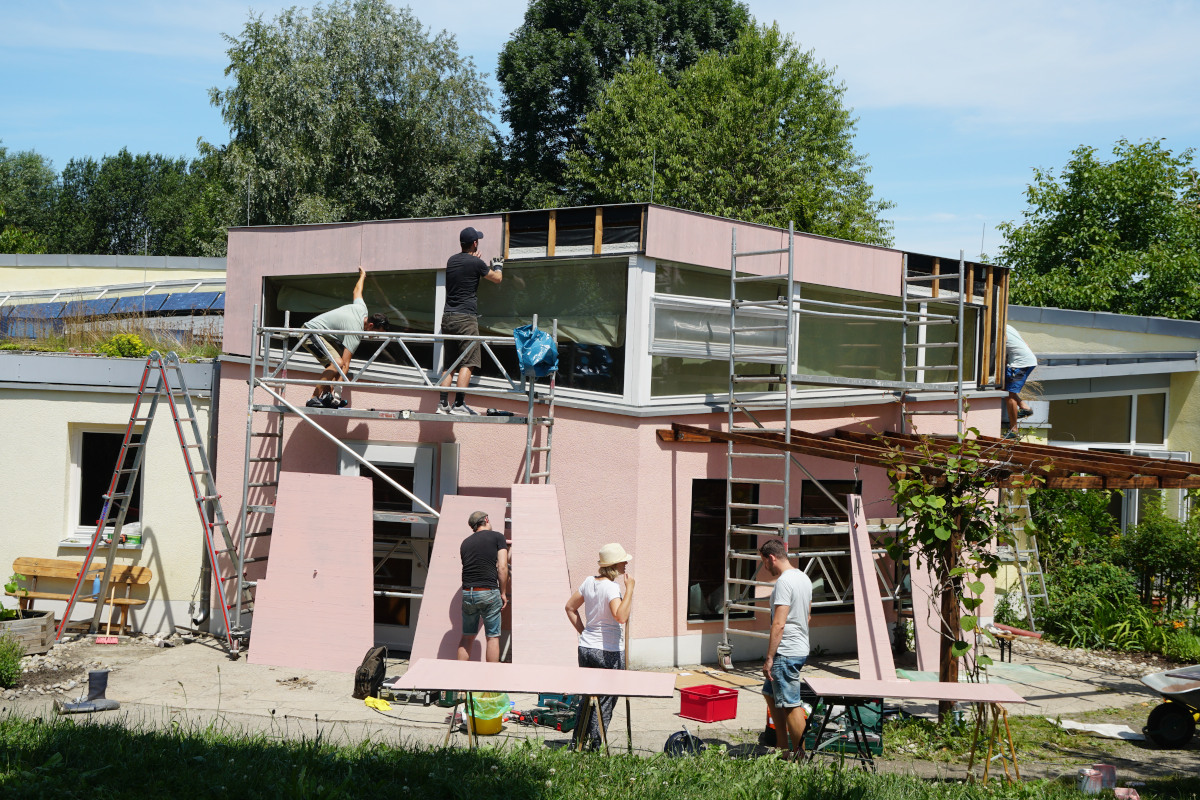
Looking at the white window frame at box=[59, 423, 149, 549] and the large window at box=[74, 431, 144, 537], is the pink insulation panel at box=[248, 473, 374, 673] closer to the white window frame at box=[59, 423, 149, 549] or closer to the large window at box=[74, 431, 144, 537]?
the white window frame at box=[59, 423, 149, 549]

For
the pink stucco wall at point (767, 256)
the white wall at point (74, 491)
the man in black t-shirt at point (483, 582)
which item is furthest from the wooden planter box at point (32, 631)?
the pink stucco wall at point (767, 256)

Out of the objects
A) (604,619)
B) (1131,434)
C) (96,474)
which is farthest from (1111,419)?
(96,474)

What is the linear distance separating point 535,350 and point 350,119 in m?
25.2

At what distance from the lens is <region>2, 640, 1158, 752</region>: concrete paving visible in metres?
8.00

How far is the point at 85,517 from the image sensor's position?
40.2ft

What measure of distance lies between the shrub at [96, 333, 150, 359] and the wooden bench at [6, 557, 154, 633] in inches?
108

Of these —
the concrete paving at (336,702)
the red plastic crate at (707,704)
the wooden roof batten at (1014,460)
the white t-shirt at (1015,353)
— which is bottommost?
the concrete paving at (336,702)

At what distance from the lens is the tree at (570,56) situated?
31.8 meters

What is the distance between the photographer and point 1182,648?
39.2 ft

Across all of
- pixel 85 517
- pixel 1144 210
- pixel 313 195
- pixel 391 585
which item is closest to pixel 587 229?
pixel 391 585

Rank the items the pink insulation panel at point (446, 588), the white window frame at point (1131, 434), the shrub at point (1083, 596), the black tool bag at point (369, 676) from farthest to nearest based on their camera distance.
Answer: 1. the white window frame at point (1131, 434)
2. the shrub at point (1083, 596)
3. the pink insulation panel at point (446, 588)
4. the black tool bag at point (369, 676)

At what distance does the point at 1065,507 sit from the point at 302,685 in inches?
414

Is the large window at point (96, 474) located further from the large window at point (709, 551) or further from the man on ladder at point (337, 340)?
the large window at point (709, 551)

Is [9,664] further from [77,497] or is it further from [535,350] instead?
[535,350]
